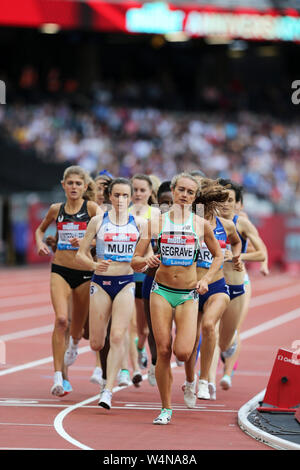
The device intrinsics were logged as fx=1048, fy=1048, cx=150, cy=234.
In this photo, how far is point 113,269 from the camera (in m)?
10.3

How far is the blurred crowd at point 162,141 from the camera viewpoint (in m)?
33.7

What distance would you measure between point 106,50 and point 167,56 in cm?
288

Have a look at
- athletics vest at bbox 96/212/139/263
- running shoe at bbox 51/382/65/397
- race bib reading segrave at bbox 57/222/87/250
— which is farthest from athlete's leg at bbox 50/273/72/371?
athletics vest at bbox 96/212/139/263

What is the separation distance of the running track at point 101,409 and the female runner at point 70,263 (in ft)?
2.38

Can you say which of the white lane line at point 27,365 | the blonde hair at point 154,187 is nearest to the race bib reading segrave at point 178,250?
the blonde hair at point 154,187

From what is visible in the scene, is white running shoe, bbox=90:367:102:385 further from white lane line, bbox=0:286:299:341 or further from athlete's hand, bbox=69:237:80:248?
white lane line, bbox=0:286:299:341

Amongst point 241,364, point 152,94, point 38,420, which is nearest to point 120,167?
point 152,94

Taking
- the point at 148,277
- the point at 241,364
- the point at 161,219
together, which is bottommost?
the point at 241,364

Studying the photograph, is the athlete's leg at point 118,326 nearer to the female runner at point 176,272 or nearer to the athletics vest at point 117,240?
the athletics vest at point 117,240

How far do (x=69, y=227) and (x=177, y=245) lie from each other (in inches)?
73.1

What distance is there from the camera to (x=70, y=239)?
1078cm

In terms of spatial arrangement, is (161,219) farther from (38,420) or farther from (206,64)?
(206,64)

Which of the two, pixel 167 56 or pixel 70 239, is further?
pixel 167 56

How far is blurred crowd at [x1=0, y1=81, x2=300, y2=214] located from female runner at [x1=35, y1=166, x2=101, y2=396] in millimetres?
21055
